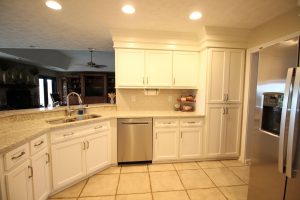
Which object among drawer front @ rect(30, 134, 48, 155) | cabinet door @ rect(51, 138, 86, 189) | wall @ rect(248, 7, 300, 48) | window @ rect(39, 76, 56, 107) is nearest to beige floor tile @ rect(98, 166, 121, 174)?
cabinet door @ rect(51, 138, 86, 189)

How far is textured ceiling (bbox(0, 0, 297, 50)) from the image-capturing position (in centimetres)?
189

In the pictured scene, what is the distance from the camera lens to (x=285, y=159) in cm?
118

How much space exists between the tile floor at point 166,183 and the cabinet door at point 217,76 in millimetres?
1237

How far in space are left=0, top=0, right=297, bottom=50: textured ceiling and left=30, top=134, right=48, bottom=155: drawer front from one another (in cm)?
167

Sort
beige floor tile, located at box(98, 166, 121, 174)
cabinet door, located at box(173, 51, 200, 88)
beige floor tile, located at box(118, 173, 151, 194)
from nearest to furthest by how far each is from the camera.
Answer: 1. beige floor tile, located at box(118, 173, 151, 194)
2. beige floor tile, located at box(98, 166, 121, 174)
3. cabinet door, located at box(173, 51, 200, 88)

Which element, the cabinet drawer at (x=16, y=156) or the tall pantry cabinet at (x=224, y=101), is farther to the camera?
the tall pantry cabinet at (x=224, y=101)

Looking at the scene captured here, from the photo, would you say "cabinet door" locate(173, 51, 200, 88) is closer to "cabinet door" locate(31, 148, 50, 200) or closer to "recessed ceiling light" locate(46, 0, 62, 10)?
"recessed ceiling light" locate(46, 0, 62, 10)

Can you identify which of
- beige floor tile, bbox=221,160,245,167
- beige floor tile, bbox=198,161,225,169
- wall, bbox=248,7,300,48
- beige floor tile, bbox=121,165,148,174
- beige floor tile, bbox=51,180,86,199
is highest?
wall, bbox=248,7,300,48

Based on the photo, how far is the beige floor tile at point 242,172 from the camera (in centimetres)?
232

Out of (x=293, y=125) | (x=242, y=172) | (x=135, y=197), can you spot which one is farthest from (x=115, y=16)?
(x=242, y=172)

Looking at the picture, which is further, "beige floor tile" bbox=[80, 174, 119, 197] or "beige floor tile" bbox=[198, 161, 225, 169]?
"beige floor tile" bbox=[198, 161, 225, 169]

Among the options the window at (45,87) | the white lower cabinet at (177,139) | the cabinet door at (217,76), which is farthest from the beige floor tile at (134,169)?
the window at (45,87)

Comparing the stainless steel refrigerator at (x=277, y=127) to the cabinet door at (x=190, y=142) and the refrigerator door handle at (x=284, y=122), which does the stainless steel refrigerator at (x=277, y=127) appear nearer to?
the refrigerator door handle at (x=284, y=122)

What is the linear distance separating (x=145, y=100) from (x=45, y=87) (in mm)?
6385
